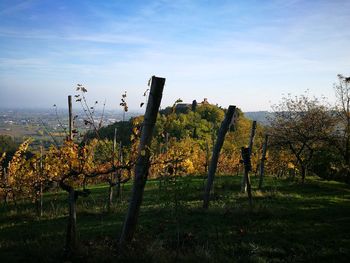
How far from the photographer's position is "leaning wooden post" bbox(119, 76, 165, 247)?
6160mm

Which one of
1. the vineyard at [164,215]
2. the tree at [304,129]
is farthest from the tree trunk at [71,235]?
the tree at [304,129]

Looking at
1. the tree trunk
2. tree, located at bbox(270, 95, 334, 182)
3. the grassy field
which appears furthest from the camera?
tree, located at bbox(270, 95, 334, 182)

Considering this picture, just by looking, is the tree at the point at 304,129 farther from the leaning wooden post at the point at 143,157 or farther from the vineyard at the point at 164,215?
the leaning wooden post at the point at 143,157

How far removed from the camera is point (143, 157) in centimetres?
623

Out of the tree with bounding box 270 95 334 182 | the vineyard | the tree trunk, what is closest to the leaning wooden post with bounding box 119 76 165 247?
the vineyard

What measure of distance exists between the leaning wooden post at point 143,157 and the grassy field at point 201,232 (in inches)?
16.1

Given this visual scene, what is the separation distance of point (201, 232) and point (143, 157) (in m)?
3.85

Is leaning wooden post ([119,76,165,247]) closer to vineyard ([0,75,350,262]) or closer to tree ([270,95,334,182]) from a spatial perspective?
vineyard ([0,75,350,262])

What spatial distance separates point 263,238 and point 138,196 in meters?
4.14

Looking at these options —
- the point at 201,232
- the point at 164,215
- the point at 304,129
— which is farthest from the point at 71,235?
the point at 304,129

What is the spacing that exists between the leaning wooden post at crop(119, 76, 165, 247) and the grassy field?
408 mm

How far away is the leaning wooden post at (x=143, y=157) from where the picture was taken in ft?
20.2

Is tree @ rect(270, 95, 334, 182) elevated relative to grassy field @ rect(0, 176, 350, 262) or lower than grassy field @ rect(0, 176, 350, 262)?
A: elevated

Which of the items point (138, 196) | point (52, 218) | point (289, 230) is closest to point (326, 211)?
point (289, 230)
